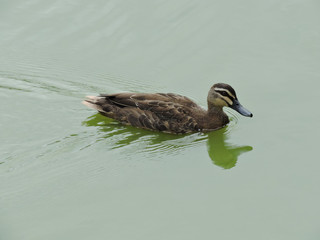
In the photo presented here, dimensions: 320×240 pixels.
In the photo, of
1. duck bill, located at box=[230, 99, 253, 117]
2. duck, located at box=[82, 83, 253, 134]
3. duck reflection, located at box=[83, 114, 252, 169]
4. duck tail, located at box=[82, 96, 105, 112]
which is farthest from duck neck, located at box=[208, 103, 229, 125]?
duck tail, located at box=[82, 96, 105, 112]

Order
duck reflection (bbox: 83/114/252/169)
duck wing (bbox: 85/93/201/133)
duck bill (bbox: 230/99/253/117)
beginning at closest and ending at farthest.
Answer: duck reflection (bbox: 83/114/252/169), duck bill (bbox: 230/99/253/117), duck wing (bbox: 85/93/201/133)

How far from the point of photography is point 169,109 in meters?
10.7

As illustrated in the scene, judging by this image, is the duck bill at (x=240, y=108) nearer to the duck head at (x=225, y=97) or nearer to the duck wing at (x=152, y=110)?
the duck head at (x=225, y=97)

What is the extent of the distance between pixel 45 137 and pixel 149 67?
2709 mm

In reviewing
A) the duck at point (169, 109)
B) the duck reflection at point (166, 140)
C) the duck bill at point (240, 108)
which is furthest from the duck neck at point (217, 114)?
the duck bill at point (240, 108)

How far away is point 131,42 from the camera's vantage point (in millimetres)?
12641

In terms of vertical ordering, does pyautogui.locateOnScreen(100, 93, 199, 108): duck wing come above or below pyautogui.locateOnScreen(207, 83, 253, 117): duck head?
above

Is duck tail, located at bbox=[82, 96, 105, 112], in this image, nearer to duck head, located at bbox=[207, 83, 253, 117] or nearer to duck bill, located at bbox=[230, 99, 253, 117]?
duck head, located at bbox=[207, 83, 253, 117]

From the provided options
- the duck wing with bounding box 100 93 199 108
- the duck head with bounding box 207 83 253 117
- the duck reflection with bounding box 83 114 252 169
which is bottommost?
the duck reflection with bounding box 83 114 252 169

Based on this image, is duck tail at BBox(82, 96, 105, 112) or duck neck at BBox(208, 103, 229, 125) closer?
duck neck at BBox(208, 103, 229, 125)

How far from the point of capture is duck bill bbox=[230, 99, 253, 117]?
1032 cm

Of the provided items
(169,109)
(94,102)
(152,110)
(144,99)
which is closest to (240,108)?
(169,109)

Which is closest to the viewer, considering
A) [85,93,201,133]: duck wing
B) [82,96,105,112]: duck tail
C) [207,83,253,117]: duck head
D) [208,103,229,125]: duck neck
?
[207,83,253,117]: duck head

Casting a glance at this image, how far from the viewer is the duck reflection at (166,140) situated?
987cm
